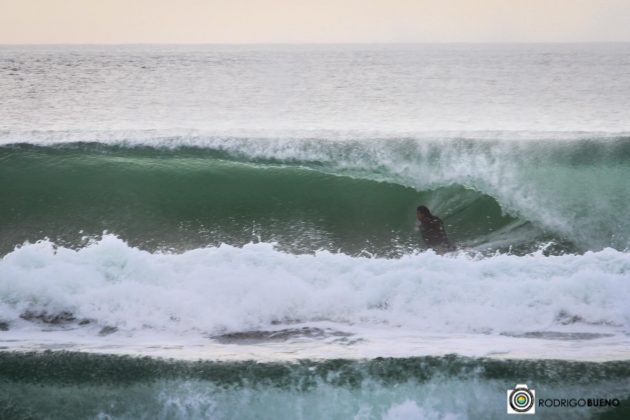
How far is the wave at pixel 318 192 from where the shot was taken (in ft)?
33.9

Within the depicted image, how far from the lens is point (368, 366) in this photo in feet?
18.1

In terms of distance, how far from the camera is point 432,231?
949cm

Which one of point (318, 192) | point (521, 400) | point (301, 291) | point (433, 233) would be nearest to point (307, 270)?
point (301, 291)

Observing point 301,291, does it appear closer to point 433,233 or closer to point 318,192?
point 433,233

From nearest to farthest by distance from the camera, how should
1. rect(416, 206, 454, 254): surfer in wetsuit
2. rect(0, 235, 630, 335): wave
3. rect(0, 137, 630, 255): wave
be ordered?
1. rect(0, 235, 630, 335): wave
2. rect(416, 206, 454, 254): surfer in wetsuit
3. rect(0, 137, 630, 255): wave

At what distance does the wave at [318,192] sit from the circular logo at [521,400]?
4.69m

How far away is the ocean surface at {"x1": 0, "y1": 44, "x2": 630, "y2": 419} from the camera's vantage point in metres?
5.46

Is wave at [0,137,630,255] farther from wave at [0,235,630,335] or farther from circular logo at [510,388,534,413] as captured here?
circular logo at [510,388,534,413]

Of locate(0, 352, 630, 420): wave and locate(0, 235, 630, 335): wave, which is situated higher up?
locate(0, 235, 630, 335): wave

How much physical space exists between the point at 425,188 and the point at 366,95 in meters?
15.5

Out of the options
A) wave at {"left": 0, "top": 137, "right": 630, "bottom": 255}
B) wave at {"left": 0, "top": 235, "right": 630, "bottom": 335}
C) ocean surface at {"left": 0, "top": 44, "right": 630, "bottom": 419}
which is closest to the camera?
ocean surface at {"left": 0, "top": 44, "right": 630, "bottom": 419}

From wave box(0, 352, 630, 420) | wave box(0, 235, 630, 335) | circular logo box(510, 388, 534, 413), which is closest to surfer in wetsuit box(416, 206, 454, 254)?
wave box(0, 235, 630, 335)

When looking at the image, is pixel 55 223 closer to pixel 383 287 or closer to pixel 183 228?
pixel 183 228

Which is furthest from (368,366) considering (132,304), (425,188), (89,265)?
(425,188)
